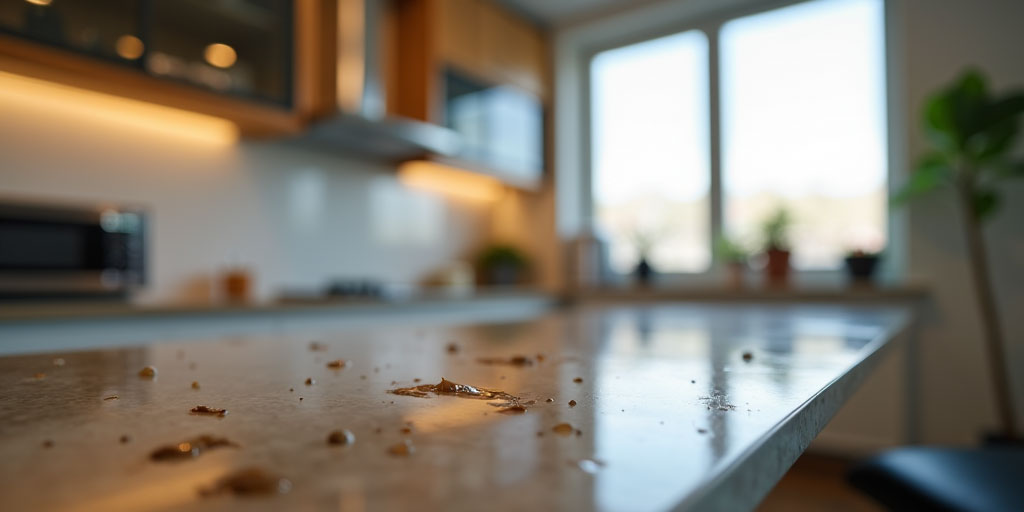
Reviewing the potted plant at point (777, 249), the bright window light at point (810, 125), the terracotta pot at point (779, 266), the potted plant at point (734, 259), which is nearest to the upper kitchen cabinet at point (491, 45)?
the bright window light at point (810, 125)

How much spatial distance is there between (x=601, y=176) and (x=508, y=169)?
0.91 meters

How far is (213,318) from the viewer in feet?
6.16

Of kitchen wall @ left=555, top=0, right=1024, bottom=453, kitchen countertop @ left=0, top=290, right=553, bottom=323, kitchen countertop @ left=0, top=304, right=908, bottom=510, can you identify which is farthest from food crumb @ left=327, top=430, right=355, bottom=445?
kitchen wall @ left=555, top=0, right=1024, bottom=453

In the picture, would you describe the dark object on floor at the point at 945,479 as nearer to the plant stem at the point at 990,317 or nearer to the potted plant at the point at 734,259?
the plant stem at the point at 990,317

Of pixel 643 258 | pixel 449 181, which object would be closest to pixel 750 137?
pixel 643 258

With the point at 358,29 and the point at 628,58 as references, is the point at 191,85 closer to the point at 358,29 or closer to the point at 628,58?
the point at 358,29

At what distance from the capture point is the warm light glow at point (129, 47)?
190cm

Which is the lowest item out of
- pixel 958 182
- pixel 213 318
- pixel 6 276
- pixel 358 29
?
pixel 213 318

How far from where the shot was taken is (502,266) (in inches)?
A: 148

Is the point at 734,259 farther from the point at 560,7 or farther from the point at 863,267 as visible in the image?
the point at 560,7

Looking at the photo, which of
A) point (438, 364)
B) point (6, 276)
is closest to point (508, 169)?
point (6, 276)

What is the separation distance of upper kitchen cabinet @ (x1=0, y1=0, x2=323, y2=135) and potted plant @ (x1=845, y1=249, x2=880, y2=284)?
2657 mm

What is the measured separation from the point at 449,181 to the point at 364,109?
1.07m

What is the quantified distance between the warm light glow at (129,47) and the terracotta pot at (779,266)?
2.94 meters
